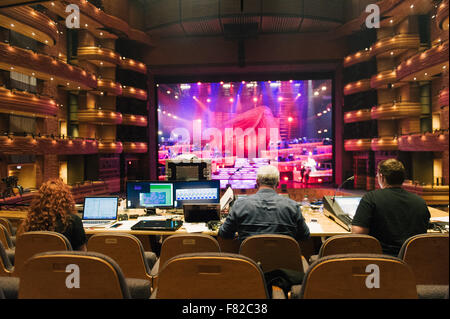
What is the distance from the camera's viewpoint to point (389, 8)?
12578 mm

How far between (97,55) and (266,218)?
14.8 meters

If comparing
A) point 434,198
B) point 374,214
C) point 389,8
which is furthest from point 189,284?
point 389,8

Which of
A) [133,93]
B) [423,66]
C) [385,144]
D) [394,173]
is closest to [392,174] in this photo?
[394,173]

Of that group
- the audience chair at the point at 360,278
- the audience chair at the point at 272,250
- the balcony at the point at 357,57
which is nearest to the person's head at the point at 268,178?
the audience chair at the point at 272,250

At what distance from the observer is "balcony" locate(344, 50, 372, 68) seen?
1455 centimetres

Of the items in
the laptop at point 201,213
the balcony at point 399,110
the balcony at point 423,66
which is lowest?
the laptop at point 201,213

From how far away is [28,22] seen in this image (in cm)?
1064

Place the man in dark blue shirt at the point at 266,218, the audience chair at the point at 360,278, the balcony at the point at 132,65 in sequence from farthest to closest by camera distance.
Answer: the balcony at the point at 132,65, the man in dark blue shirt at the point at 266,218, the audience chair at the point at 360,278

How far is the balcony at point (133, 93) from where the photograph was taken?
16.1m

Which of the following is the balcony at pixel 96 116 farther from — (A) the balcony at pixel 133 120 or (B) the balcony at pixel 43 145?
(B) the balcony at pixel 43 145

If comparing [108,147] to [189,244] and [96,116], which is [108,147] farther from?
[189,244]

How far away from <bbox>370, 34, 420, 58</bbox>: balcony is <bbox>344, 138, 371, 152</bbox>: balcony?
13.4ft

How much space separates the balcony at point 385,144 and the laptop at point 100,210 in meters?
13.4

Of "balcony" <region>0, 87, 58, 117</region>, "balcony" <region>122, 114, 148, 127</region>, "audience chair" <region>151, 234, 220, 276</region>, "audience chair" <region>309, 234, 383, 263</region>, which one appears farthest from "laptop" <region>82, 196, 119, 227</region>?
"balcony" <region>122, 114, 148, 127</region>
